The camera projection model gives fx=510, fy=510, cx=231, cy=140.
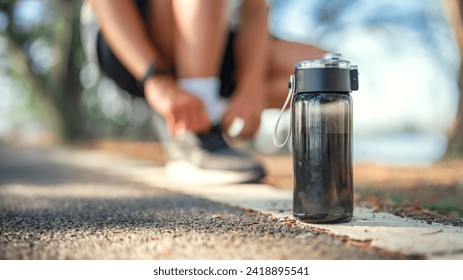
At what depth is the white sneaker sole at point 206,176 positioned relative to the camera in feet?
4.52

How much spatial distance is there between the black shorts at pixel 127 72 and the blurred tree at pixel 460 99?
1029mm

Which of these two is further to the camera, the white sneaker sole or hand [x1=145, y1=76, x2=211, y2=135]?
the white sneaker sole

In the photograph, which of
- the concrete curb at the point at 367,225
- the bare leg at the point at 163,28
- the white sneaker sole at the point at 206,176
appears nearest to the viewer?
the concrete curb at the point at 367,225

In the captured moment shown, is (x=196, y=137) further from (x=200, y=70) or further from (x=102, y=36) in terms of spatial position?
(x=102, y=36)

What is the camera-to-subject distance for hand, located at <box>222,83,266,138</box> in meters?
1.40

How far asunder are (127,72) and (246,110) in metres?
0.42

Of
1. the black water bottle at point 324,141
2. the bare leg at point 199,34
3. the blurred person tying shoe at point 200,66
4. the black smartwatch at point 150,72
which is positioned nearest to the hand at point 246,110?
the blurred person tying shoe at point 200,66

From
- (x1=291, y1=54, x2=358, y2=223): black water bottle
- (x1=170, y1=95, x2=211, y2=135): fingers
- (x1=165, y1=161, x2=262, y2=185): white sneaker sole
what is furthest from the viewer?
(x1=165, y1=161, x2=262, y2=185): white sneaker sole

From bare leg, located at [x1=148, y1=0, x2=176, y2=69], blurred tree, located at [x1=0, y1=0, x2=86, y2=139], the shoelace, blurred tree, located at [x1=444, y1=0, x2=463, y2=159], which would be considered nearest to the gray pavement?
the shoelace

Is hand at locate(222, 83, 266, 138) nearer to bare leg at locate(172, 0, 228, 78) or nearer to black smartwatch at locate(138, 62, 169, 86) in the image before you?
bare leg at locate(172, 0, 228, 78)

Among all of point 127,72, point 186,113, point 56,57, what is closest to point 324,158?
point 186,113

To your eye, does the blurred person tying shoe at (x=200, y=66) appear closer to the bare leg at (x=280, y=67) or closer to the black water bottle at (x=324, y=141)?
the bare leg at (x=280, y=67)

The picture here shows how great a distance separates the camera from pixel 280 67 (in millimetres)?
1602

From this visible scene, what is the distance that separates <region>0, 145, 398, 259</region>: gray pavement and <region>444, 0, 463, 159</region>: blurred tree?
139 cm
